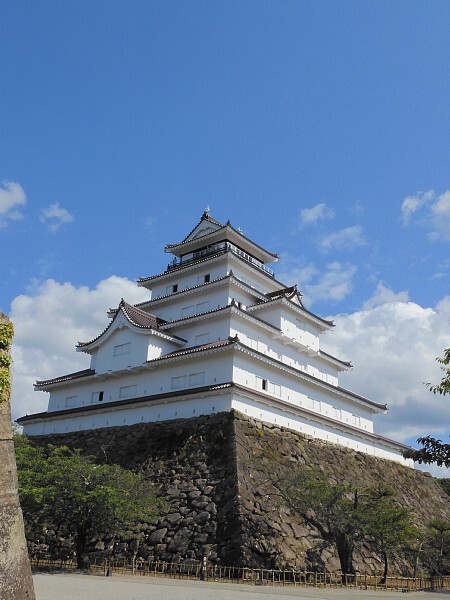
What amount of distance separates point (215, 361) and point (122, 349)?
7.04 metres

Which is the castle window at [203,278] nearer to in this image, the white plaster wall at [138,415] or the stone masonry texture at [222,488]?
the white plaster wall at [138,415]

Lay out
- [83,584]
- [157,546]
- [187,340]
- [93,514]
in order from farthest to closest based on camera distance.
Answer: [187,340] < [157,546] < [93,514] < [83,584]

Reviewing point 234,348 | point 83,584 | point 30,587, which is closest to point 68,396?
point 234,348

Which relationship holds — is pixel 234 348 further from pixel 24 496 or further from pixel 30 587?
pixel 30 587

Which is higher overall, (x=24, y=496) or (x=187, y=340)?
(x=187, y=340)

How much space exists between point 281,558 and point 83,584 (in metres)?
7.52

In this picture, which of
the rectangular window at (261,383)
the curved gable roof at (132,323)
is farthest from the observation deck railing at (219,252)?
the rectangular window at (261,383)

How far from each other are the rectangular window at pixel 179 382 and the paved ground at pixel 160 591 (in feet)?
37.6

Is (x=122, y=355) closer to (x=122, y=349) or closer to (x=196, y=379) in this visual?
(x=122, y=349)

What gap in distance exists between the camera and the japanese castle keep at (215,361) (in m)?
28.4

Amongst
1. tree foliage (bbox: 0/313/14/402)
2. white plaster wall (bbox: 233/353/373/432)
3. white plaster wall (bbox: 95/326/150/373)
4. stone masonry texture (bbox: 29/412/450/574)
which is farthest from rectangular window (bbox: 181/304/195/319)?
tree foliage (bbox: 0/313/14/402)

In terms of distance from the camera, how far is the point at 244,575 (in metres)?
18.7

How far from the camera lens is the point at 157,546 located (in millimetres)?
21812

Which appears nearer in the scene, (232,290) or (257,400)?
(257,400)
